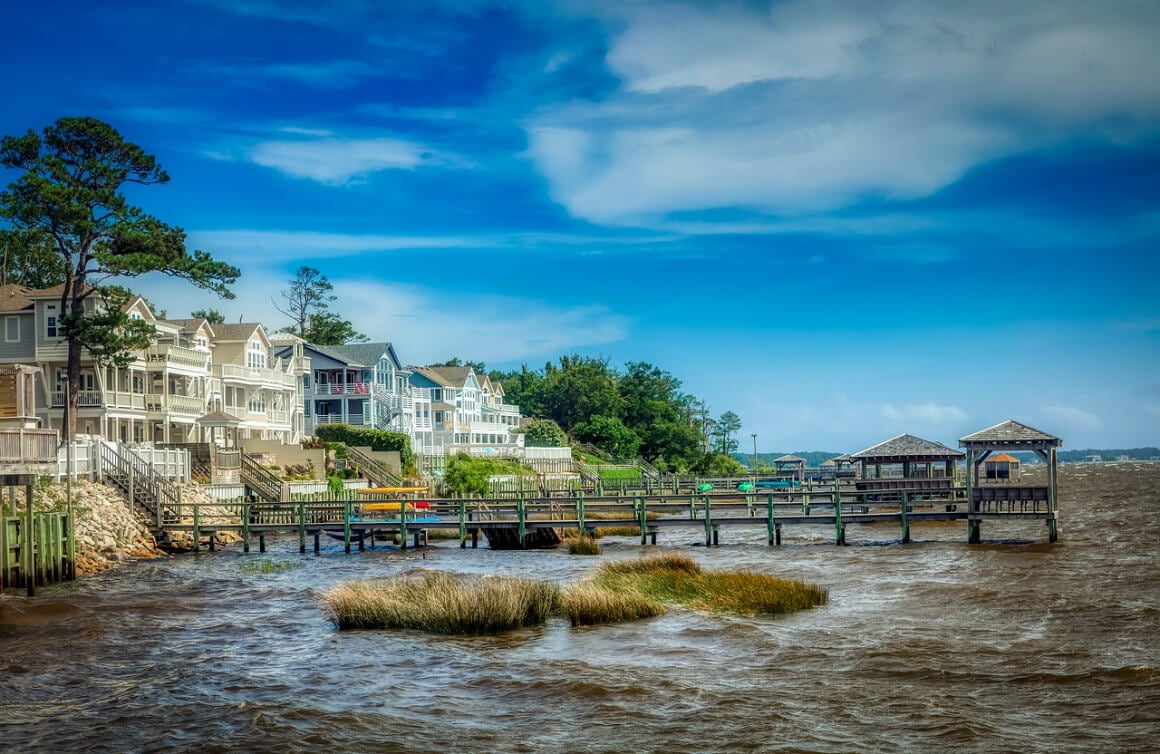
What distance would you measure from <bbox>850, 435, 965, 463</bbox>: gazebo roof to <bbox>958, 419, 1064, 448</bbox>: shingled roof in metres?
14.7

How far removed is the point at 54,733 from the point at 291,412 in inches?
2562

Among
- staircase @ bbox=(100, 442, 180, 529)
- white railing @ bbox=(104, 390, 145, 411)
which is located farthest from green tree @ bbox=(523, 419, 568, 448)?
staircase @ bbox=(100, 442, 180, 529)

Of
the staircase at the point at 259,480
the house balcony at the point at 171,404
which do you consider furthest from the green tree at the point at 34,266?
the staircase at the point at 259,480

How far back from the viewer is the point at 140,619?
78.3 feet

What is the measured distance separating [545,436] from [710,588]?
86514 millimetres

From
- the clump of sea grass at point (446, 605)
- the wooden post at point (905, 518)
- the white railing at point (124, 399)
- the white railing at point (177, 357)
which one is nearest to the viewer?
the clump of sea grass at point (446, 605)

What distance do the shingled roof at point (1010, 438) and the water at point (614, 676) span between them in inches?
498

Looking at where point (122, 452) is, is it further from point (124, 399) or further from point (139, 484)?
point (124, 399)

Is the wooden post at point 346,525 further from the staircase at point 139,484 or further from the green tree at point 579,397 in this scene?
the green tree at point 579,397

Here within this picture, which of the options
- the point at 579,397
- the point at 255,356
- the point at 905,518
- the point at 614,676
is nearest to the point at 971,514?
the point at 905,518

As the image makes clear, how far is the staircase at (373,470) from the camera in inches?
2566

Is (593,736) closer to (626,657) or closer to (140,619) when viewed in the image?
(626,657)

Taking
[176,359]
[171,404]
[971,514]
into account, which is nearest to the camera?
[971,514]

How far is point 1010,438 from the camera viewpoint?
41.6 meters
